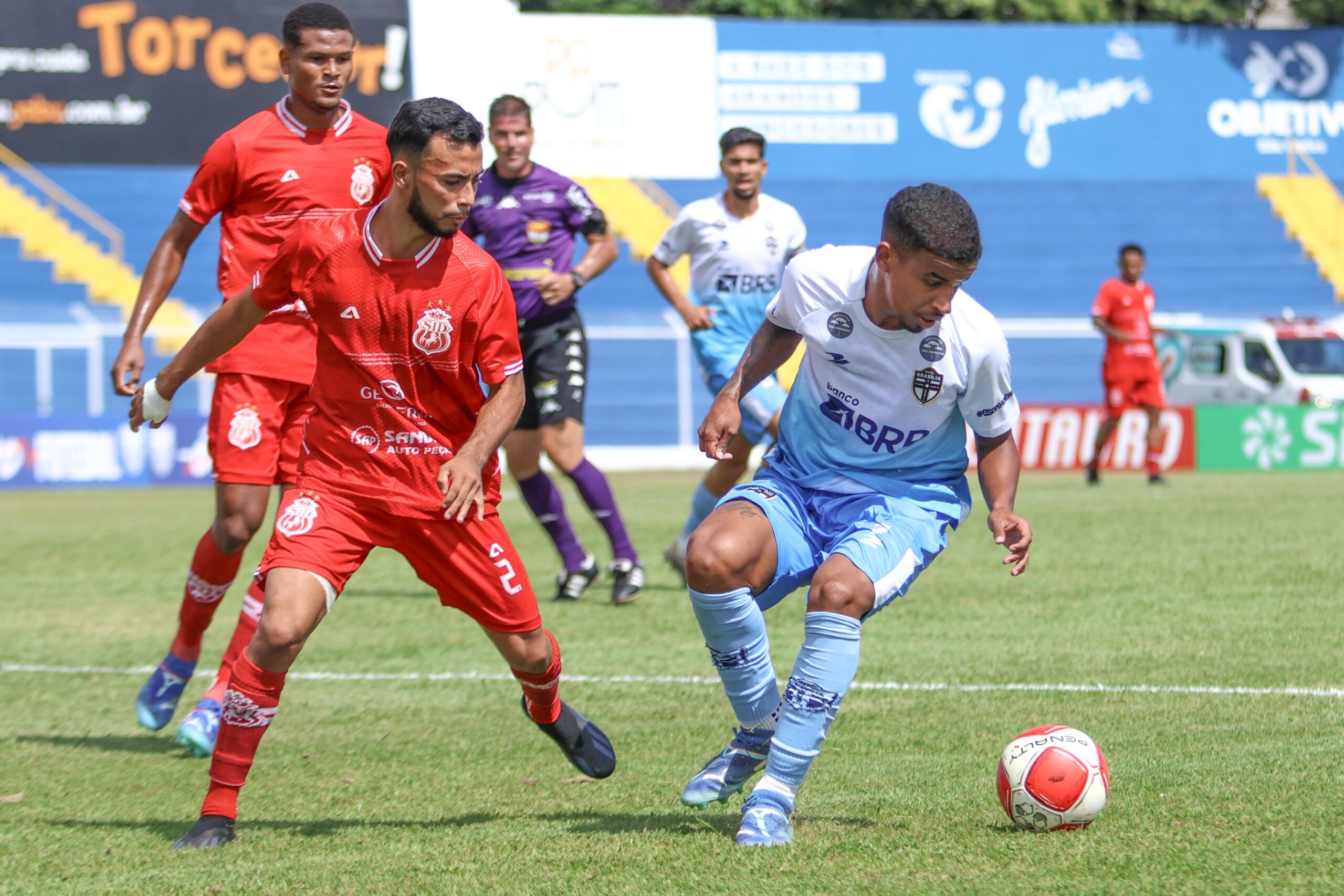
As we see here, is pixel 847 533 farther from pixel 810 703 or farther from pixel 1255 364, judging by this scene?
pixel 1255 364

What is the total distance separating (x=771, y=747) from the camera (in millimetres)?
3988

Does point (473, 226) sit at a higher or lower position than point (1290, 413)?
higher

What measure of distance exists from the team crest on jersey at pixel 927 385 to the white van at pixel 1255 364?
67.0 ft

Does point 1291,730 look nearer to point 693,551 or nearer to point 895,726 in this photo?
point 895,726

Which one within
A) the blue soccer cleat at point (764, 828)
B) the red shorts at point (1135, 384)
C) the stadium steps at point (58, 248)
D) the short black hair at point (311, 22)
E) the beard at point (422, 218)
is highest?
the short black hair at point (311, 22)

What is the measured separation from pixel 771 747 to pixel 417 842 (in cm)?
97

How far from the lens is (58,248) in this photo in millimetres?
25469

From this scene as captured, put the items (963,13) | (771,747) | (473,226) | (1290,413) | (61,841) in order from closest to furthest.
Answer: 1. (771,747)
2. (61,841)
3. (473,226)
4. (1290,413)
5. (963,13)

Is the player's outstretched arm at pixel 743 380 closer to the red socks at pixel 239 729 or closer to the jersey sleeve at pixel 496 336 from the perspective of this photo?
the jersey sleeve at pixel 496 336

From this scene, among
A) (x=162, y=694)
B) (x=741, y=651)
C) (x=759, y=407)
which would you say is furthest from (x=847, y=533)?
(x=759, y=407)

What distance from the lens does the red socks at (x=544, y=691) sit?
14.9 feet

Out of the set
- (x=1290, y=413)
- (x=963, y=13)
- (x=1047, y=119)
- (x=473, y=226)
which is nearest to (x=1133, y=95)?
(x=1047, y=119)

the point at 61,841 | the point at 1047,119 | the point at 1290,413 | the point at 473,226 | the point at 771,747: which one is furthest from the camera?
the point at 1047,119

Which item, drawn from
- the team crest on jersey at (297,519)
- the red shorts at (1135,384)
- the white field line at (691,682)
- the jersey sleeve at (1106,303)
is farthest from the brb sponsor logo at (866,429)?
the jersey sleeve at (1106,303)
